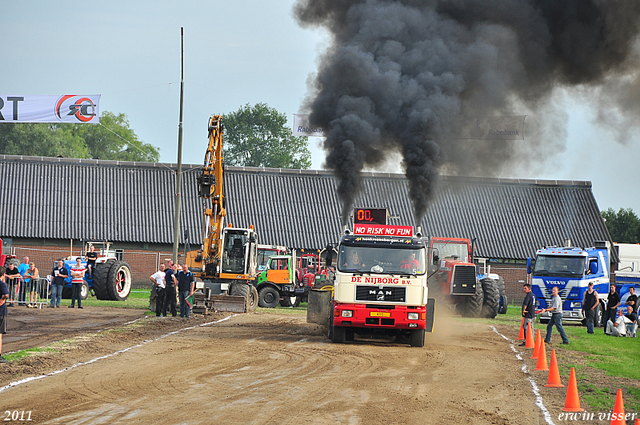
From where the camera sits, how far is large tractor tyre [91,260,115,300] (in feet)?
99.7

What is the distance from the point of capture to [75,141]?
273 feet

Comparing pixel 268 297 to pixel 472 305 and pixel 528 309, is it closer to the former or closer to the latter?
pixel 472 305

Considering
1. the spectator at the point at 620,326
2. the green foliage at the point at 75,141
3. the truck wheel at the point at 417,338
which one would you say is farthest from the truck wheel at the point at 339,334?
the green foliage at the point at 75,141

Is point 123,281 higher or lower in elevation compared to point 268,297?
higher

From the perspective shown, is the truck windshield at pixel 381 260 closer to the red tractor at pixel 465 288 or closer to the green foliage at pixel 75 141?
the red tractor at pixel 465 288

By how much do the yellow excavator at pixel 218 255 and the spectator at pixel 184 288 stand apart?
1.72m

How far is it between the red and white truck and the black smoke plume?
19.3 ft

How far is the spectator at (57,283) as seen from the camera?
86.3 feet

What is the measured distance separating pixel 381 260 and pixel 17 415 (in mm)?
9956

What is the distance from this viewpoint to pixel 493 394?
11.1 metres

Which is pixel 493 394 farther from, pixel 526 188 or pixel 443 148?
pixel 526 188

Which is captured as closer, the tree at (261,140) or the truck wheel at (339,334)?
the truck wheel at (339,334)

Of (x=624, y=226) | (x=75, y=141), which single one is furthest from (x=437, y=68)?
(x=75, y=141)

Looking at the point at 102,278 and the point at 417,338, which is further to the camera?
the point at 102,278
